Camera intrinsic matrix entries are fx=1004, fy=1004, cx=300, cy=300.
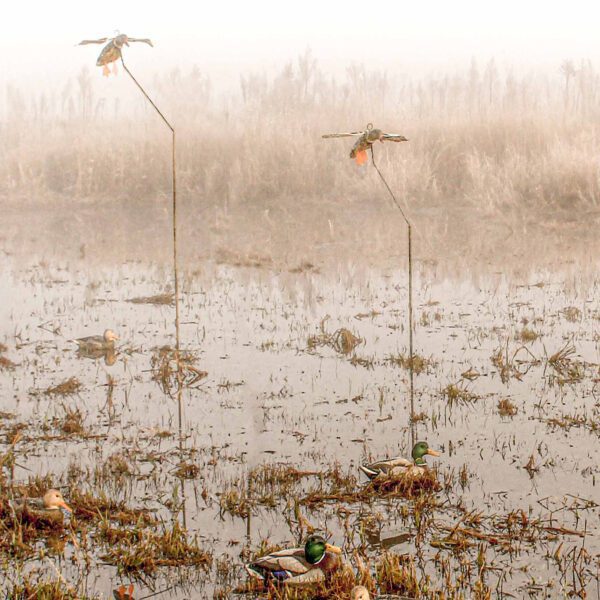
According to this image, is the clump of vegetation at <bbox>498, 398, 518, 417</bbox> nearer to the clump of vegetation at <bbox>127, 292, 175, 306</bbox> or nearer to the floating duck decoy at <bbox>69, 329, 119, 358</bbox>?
Result: the floating duck decoy at <bbox>69, 329, 119, 358</bbox>

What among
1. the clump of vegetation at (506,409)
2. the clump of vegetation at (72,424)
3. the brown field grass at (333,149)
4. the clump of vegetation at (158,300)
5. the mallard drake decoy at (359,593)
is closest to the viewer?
the mallard drake decoy at (359,593)

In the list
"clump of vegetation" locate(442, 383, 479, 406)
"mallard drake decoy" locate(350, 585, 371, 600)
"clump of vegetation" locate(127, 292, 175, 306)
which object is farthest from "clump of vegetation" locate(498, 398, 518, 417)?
"clump of vegetation" locate(127, 292, 175, 306)

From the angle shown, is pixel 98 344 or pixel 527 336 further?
pixel 527 336

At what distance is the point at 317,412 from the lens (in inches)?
280

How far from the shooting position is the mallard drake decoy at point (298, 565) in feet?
14.3

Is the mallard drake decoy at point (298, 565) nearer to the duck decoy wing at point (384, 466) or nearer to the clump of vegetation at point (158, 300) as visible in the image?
the duck decoy wing at point (384, 466)

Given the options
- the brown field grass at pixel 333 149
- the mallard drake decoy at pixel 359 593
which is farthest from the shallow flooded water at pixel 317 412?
the brown field grass at pixel 333 149

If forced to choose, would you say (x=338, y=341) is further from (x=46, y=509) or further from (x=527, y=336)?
(x=46, y=509)

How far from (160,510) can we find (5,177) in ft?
52.5

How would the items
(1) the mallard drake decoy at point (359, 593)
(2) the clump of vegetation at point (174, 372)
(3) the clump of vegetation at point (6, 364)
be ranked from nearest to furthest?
(1) the mallard drake decoy at point (359, 593), (2) the clump of vegetation at point (174, 372), (3) the clump of vegetation at point (6, 364)

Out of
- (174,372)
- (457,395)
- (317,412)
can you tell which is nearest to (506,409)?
(457,395)

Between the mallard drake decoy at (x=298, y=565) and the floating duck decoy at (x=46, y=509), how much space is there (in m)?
1.18

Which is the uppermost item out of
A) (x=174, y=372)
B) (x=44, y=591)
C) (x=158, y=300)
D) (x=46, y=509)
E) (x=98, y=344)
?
(x=158, y=300)

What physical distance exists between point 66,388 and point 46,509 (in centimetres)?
264
